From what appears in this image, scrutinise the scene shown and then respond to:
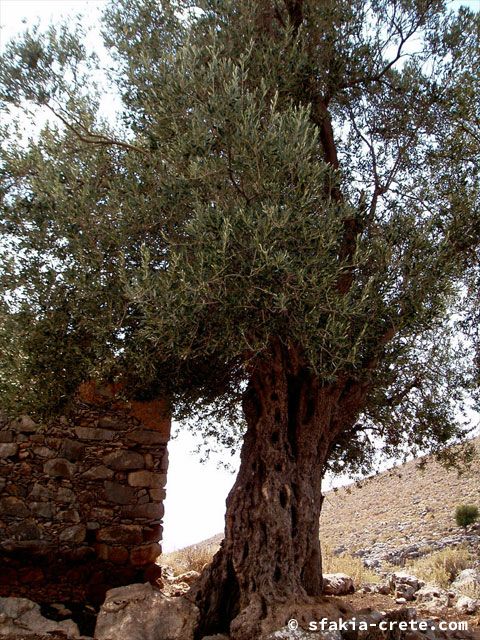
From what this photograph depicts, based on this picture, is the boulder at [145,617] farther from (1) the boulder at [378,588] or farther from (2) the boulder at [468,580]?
(2) the boulder at [468,580]

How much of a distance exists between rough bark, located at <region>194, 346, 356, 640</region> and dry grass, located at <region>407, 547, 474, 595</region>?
201 inches

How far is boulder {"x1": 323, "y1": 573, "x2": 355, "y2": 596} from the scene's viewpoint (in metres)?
9.60

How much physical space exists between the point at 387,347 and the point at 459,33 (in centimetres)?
512

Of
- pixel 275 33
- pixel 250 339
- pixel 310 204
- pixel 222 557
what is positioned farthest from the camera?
pixel 275 33

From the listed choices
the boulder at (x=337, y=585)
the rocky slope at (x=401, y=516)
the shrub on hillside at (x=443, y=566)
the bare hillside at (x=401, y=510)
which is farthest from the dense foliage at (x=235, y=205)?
the bare hillside at (x=401, y=510)

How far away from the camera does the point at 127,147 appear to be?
25.3 ft

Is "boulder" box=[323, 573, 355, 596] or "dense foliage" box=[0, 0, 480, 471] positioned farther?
"boulder" box=[323, 573, 355, 596]

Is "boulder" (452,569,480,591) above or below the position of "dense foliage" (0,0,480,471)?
below

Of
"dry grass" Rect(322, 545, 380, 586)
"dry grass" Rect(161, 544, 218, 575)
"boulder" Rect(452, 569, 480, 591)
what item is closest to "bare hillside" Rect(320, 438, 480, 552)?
"dry grass" Rect(322, 545, 380, 586)

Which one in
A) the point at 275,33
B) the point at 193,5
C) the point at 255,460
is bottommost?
the point at 255,460

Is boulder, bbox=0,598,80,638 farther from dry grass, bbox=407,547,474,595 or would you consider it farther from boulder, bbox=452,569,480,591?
dry grass, bbox=407,547,474,595

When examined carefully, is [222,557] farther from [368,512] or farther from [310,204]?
[368,512]

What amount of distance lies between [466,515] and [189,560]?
9.38 m

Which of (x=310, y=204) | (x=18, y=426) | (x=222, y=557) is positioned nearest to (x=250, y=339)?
(x=310, y=204)
